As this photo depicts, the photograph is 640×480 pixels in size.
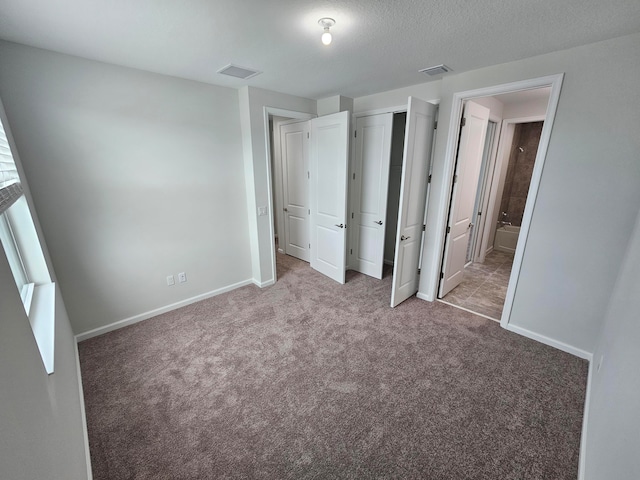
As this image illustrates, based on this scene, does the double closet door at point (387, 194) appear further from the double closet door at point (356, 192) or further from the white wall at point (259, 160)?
the white wall at point (259, 160)

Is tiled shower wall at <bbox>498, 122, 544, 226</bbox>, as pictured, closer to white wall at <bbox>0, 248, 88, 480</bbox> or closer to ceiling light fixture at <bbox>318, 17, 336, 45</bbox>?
ceiling light fixture at <bbox>318, 17, 336, 45</bbox>

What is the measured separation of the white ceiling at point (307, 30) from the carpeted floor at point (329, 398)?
2.41m

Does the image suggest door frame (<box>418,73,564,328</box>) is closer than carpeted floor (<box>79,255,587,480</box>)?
No

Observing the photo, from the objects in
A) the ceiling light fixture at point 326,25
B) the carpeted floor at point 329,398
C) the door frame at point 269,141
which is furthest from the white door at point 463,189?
the door frame at point 269,141

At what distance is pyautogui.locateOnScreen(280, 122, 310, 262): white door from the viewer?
396 centimetres

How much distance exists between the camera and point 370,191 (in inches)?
145

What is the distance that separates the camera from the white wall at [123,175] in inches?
81.4

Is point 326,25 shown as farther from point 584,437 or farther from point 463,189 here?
point 584,437

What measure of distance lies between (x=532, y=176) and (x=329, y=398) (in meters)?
2.40

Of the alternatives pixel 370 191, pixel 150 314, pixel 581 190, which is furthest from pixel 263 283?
pixel 581 190

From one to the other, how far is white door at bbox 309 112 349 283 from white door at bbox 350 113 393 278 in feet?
1.61

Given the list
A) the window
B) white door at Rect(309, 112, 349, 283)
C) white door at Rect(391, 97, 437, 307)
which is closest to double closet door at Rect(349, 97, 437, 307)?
white door at Rect(391, 97, 437, 307)

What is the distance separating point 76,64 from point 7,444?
2.70 metres

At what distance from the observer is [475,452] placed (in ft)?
5.01
